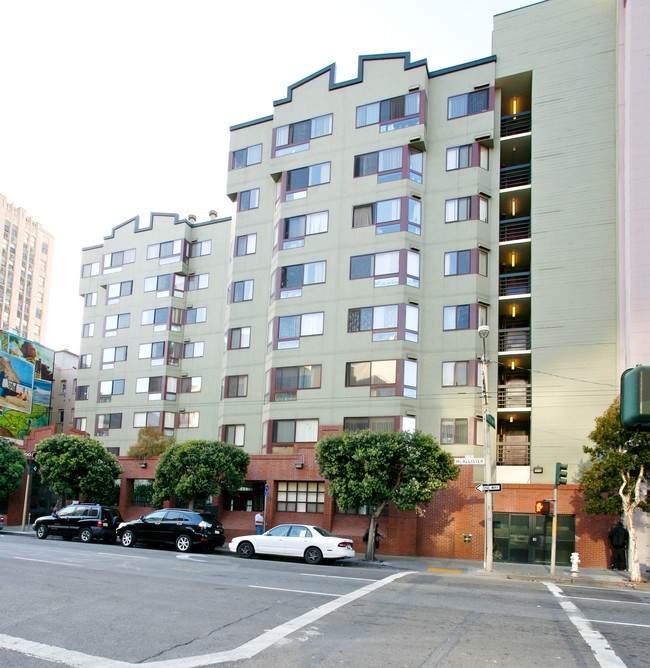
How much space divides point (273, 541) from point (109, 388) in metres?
30.3

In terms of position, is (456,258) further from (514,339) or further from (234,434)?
(234,434)

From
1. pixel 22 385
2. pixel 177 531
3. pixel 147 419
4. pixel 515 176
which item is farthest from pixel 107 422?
pixel 515 176

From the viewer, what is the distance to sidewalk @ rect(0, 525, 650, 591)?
74.9ft

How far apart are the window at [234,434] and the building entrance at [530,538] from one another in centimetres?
1550

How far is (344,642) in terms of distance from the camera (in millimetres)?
10680

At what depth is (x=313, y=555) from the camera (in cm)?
2514

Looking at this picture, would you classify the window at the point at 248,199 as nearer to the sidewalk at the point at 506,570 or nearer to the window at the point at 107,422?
the window at the point at 107,422

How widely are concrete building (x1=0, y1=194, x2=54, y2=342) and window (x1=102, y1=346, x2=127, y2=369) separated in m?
61.4

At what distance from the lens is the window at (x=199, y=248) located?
167 feet

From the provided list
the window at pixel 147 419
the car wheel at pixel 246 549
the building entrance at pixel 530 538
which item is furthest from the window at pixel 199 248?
the building entrance at pixel 530 538

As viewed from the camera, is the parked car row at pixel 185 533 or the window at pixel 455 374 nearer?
the parked car row at pixel 185 533

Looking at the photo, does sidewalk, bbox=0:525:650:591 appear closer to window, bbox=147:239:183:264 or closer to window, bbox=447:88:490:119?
window, bbox=447:88:490:119

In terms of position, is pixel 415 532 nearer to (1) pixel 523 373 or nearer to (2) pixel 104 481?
(1) pixel 523 373

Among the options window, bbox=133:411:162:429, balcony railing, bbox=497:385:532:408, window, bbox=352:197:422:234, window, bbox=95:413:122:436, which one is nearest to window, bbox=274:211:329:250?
window, bbox=352:197:422:234
